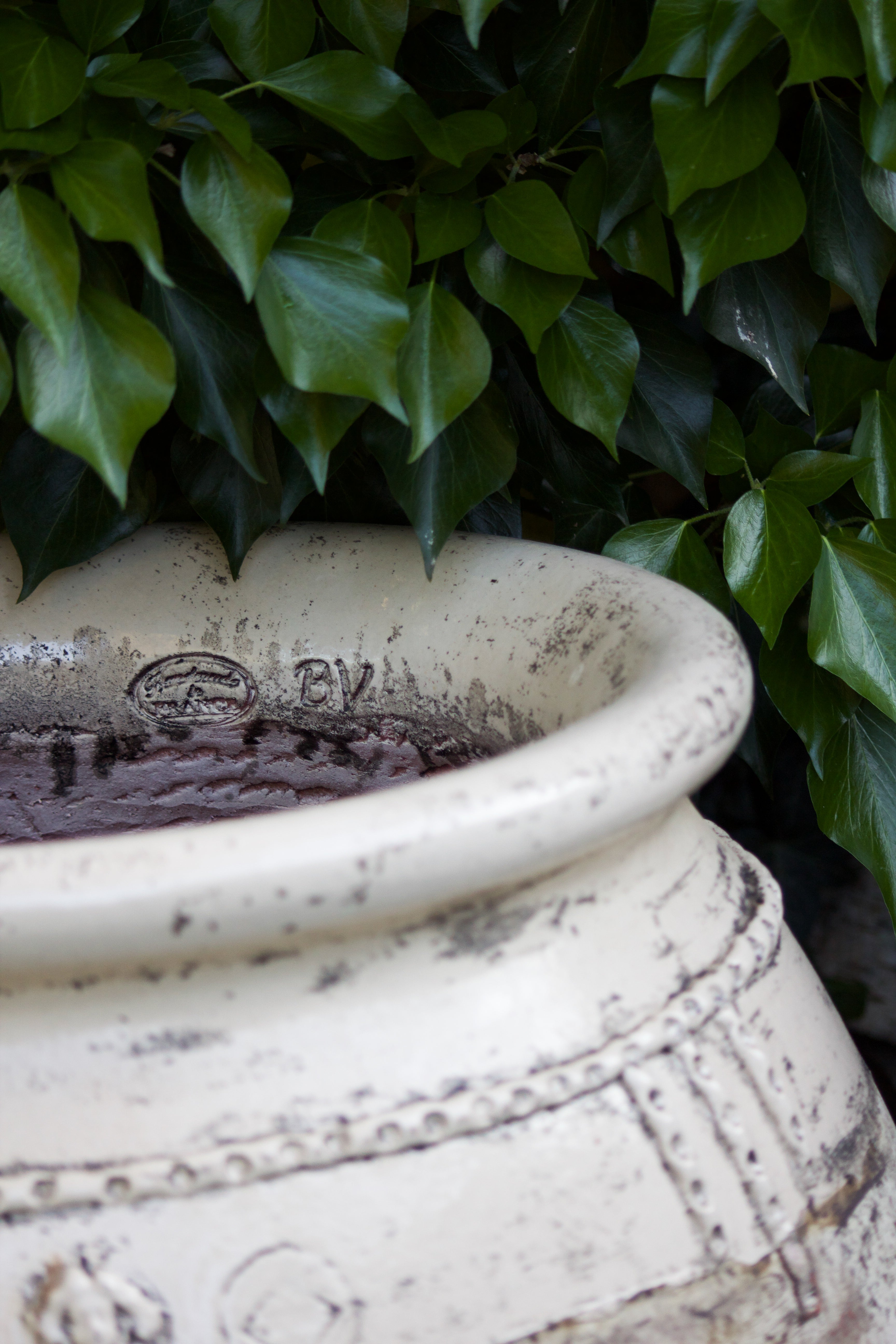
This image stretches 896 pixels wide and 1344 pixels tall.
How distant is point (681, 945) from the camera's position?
301mm

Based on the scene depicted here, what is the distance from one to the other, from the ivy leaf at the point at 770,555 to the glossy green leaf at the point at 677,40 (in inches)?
7.5

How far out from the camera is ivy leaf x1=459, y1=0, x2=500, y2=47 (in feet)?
1.24

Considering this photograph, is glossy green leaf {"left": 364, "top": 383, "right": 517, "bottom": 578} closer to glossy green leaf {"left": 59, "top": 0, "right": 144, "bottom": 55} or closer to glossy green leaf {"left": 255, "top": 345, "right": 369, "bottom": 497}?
glossy green leaf {"left": 255, "top": 345, "right": 369, "bottom": 497}

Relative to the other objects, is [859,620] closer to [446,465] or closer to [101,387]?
[446,465]

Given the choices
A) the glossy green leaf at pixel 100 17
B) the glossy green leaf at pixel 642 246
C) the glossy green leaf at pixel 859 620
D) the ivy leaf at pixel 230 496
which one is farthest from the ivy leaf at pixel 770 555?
the glossy green leaf at pixel 100 17

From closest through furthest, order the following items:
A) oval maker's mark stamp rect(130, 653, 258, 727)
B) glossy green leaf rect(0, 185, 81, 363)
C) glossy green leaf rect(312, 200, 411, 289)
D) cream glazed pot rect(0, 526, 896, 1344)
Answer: cream glazed pot rect(0, 526, 896, 1344) < glossy green leaf rect(0, 185, 81, 363) < glossy green leaf rect(312, 200, 411, 289) < oval maker's mark stamp rect(130, 653, 258, 727)

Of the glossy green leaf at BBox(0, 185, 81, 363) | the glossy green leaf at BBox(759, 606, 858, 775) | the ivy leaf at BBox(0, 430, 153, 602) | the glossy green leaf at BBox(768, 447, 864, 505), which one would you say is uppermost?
the glossy green leaf at BBox(0, 185, 81, 363)

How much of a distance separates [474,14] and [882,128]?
18 cm

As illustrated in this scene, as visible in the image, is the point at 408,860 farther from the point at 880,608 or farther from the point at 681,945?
the point at 880,608

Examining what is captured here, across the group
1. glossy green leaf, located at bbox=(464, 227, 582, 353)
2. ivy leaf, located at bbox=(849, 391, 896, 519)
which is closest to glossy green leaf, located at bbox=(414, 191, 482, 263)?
glossy green leaf, located at bbox=(464, 227, 582, 353)

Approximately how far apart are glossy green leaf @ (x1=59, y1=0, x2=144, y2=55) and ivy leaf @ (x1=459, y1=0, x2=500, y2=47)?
13 centimetres

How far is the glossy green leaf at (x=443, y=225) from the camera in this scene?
0.46 meters

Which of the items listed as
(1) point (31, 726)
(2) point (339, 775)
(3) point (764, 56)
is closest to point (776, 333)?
(3) point (764, 56)

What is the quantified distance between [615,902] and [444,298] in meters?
0.28
